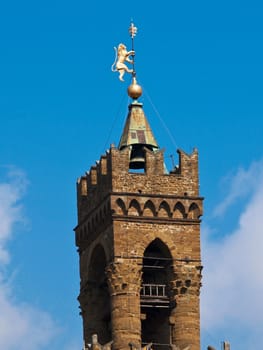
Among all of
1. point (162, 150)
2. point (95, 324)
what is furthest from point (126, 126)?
point (95, 324)

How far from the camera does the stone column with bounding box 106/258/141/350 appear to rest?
298ft

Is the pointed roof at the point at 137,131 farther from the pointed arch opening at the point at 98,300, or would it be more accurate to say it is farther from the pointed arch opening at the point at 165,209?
the pointed arch opening at the point at 98,300

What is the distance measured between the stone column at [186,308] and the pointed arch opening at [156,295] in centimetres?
48

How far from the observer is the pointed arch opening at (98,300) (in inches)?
3723

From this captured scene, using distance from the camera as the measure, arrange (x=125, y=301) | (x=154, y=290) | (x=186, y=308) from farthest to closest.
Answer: (x=154, y=290) < (x=186, y=308) < (x=125, y=301)

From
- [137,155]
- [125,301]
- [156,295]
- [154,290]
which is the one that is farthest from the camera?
[137,155]

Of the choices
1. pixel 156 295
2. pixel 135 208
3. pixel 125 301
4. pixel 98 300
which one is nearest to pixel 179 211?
pixel 135 208

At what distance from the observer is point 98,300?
312ft

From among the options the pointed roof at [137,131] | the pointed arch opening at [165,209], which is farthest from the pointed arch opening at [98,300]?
the pointed roof at [137,131]

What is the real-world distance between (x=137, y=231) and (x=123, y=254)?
1.14 meters

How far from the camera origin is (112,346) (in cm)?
9075

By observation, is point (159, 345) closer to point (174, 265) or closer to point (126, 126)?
point (174, 265)

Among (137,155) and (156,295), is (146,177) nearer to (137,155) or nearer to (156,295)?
(137,155)

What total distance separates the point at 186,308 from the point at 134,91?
979 cm
